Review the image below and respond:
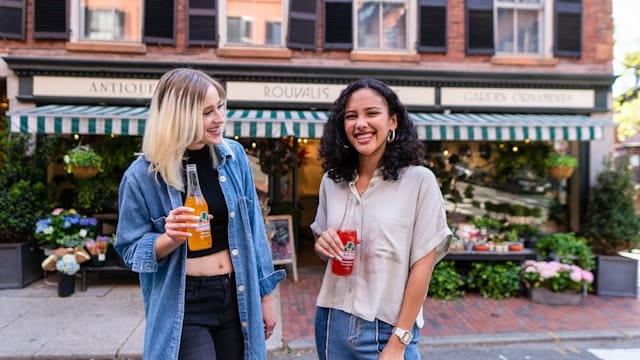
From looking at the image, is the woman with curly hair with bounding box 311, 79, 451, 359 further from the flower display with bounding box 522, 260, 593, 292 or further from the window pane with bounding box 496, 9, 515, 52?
the window pane with bounding box 496, 9, 515, 52

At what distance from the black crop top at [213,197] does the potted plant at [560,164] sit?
6888 millimetres

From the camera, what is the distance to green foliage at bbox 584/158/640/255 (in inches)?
268

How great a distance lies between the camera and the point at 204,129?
1.96m

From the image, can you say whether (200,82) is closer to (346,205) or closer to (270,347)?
(346,205)

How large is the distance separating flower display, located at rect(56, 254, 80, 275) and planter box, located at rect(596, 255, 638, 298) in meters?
7.81

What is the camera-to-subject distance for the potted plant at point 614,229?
6707mm

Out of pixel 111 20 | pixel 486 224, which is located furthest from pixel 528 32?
pixel 111 20

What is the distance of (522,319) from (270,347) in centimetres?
325

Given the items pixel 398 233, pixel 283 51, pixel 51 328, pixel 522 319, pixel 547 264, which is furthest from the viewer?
pixel 283 51

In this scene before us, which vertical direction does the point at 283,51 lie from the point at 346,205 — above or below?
above

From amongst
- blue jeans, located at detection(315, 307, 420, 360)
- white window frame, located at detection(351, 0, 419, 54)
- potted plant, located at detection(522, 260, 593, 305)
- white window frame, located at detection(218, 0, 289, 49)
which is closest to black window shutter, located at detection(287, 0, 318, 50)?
white window frame, located at detection(218, 0, 289, 49)

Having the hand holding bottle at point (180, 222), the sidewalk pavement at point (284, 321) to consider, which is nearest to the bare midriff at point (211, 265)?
the hand holding bottle at point (180, 222)

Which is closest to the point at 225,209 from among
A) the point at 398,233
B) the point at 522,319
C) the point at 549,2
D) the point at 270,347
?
the point at 398,233

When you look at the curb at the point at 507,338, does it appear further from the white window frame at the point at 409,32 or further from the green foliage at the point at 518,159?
the white window frame at the point at 409,32
